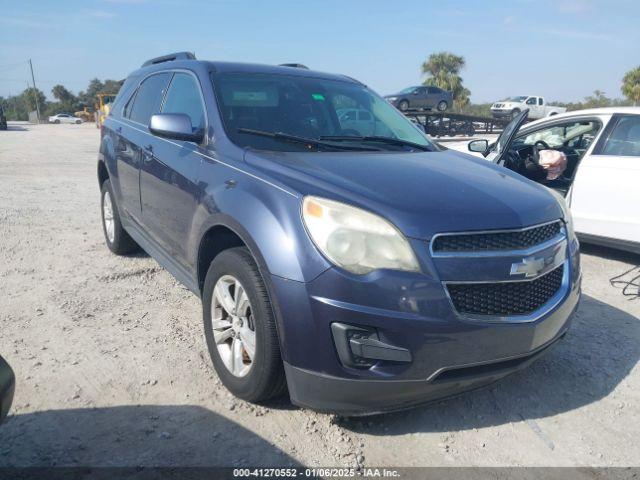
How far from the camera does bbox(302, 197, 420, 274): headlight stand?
225 centimetres

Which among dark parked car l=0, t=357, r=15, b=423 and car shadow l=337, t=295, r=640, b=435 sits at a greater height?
dark parked car l=0, t=357, r=15, b=423

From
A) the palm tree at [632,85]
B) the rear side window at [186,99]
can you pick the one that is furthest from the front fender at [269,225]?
the palm tree at [632,85]

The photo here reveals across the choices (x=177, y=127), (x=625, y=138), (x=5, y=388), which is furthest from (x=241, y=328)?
(x=625, y=138)

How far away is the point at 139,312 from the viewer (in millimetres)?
3990

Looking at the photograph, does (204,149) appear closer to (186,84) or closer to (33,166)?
(186,84)

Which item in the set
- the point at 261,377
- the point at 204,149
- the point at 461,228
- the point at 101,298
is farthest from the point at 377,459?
the point at 101,298

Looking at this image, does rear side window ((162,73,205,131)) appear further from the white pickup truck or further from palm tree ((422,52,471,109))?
palm tree ((422,52,471,109))

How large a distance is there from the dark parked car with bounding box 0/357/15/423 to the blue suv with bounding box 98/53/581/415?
102 centimetres

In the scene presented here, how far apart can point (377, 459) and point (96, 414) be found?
1.44 metres

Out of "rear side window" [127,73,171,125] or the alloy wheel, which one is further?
"rear side window" [127,73,171,125]

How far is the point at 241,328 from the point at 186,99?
1801 millimetres

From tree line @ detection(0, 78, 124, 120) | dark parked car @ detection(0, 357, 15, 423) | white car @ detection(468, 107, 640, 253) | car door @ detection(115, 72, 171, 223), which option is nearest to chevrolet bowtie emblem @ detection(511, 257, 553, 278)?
dark parked car @ detection(0, 357, 15, 423)

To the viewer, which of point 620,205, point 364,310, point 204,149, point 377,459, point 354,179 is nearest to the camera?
point 364,310

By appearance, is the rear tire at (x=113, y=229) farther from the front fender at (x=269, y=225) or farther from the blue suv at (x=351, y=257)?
the front fender at (x=269, y=225)
